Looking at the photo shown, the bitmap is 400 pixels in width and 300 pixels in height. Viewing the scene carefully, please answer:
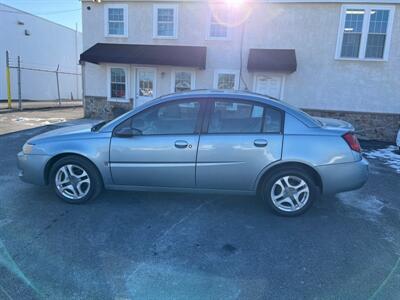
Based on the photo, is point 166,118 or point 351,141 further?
point 166,118

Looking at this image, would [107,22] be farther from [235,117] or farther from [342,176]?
[342,176]

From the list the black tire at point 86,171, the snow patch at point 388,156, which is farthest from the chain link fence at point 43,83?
the snow patch at point 388,156

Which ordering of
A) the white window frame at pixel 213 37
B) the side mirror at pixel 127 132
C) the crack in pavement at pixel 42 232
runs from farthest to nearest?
1. the white window frame at pixel 213 37
2. the side mirror at pixel 127 132
3. the crack in pavement at pixel 42 232

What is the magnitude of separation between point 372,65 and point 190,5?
7.50 metres

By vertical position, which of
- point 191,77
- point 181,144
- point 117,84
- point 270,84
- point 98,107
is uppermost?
point 191,77

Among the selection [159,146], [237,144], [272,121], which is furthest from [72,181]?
[272,121]

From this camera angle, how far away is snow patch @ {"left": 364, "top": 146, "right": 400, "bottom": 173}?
7.16 metres

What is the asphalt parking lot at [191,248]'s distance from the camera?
251cm

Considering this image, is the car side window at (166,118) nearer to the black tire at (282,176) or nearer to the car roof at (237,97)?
the car roof at (237,97)

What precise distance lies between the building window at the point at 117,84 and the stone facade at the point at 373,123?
8.53 m

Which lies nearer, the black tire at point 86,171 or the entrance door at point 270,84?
the black tire at point 86,171

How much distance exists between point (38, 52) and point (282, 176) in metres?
28.4

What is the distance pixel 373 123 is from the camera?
37.1 feet

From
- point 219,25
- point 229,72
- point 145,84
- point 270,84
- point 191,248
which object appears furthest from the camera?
point 145,84
